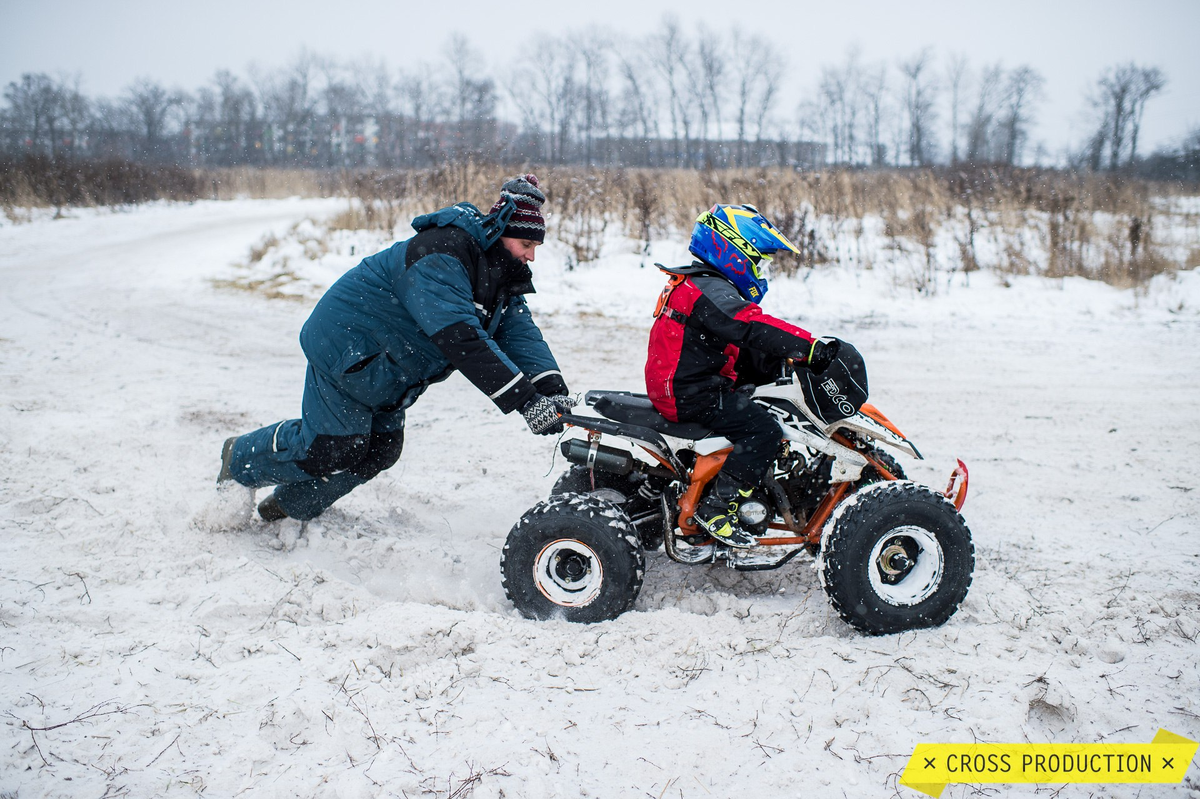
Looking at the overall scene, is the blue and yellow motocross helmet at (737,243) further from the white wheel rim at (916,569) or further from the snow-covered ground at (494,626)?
the snow-covered ground at (494,626)

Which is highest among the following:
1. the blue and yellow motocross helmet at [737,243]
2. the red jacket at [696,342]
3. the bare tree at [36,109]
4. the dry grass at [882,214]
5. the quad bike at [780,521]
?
the bare tree at [36,109]

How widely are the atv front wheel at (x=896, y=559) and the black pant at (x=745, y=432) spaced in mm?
408

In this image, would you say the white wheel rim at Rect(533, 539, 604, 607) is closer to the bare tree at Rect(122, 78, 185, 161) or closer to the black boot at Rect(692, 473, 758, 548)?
the black boot at Rect(692, 473, 758, 548)

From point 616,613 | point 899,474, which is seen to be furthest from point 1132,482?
point 616,613

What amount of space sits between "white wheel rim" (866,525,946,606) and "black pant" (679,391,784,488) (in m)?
0.59

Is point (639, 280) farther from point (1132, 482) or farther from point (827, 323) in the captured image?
point (1132, 482)

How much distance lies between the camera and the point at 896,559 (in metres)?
3.19

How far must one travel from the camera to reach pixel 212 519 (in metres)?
4.09

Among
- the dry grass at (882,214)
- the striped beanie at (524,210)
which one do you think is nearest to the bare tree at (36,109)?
the dry grass at (882,214)

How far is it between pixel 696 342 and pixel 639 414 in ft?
1.42

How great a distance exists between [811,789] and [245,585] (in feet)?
8.64

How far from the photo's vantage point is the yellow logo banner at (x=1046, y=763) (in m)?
2.28

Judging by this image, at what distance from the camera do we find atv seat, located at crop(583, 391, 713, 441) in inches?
135

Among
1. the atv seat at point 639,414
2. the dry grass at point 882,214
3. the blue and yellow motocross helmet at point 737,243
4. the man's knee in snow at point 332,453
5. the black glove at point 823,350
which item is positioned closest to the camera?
the black glove at point 823,350
